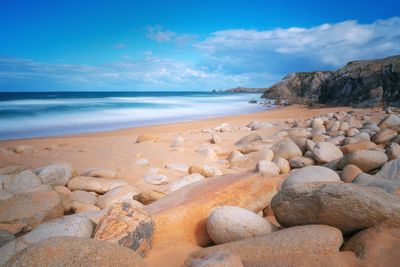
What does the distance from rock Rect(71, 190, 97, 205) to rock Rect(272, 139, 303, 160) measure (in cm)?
367

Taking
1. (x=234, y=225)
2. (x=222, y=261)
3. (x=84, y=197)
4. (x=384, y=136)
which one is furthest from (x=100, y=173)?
(x=384, y=136)

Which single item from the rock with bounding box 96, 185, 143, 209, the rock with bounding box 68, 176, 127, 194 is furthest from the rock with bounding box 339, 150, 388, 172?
the rock with bounding box 68, 176, 127, 194

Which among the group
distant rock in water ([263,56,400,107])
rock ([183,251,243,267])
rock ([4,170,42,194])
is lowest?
rock ([4,170,42,194])

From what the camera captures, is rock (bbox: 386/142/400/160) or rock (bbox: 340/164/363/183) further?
rock (bbox: 386/142/400/160)

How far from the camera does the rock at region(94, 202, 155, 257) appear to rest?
6.86ft

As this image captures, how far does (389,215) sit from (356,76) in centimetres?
2173

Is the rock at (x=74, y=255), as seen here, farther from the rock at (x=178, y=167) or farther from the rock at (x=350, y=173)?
the rock at (x=178, y=167)

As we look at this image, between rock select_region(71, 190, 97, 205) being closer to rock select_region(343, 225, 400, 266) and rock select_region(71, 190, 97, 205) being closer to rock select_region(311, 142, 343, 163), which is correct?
rock select_region(343, 225, 400, 266)

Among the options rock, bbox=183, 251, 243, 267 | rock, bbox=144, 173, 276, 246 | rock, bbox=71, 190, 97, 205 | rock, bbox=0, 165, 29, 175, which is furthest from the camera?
rock, bbox=0, 165, 29, 175

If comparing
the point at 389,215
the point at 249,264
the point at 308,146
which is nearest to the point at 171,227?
the point at 249,264

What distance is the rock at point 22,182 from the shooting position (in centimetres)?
386

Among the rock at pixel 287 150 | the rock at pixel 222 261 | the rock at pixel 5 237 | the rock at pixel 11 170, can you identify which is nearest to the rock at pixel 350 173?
the rock at pixel 287 150

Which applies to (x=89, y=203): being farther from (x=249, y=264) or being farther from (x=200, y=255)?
(x=249, y=264)

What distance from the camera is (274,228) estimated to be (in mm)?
2445
